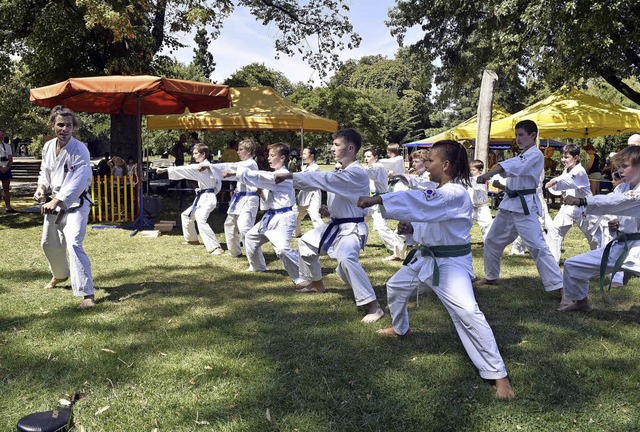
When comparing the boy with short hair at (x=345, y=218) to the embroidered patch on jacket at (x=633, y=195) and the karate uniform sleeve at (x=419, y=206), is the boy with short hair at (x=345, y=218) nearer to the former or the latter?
the karate uniform sleeve at (x=419, y=206)

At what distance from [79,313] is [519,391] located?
3.83m

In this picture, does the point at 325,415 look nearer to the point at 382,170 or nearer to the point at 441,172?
the point at 441,172

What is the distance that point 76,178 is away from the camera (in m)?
4.95

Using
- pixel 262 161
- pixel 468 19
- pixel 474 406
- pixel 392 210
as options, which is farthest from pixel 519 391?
pixel 468 19

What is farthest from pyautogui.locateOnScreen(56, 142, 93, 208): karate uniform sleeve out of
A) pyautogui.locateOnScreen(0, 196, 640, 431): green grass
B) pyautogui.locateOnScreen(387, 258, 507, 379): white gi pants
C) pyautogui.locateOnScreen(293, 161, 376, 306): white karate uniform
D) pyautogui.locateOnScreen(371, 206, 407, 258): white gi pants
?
pyautogui.locateOnScreen(371, 206, 407, 258): white gi pants

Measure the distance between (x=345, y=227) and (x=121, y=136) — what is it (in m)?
9.94

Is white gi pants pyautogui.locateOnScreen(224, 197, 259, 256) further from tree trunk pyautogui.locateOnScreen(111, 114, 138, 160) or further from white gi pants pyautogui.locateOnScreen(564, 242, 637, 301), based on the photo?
tree trunk pyautogui.locateOnScreen(111, 114, 138, 160)

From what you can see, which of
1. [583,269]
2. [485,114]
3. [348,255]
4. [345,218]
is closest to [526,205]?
[583,269]

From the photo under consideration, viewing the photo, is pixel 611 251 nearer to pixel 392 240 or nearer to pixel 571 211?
pixel 571 211

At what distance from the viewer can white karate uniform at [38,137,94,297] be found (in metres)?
4.91

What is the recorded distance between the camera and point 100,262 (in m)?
7.05

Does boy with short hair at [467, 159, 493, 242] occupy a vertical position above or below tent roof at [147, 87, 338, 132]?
below

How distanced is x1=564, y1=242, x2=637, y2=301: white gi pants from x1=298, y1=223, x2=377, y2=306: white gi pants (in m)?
1.79

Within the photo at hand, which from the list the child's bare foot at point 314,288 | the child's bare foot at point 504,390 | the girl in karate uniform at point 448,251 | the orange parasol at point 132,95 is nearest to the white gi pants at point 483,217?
the child's bare foot at point 314,288
